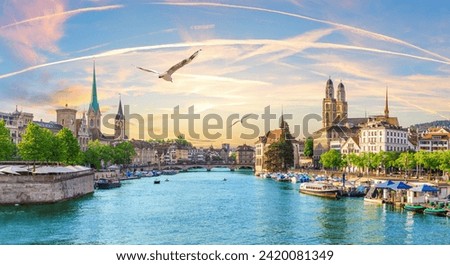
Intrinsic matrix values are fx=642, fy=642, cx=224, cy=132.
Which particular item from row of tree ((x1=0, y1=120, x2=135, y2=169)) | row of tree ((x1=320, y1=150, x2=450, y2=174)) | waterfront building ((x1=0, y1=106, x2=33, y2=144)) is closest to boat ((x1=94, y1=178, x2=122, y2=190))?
row of tree ((x1=0, y1=120, x2=135, y2=169))

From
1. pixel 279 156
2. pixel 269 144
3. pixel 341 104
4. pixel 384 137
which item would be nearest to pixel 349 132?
pixel 279 156

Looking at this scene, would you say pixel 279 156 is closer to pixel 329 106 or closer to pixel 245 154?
pixel 329 106

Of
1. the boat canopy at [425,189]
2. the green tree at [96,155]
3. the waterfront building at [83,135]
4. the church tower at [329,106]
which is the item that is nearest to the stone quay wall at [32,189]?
the boat canopy at [425,189]

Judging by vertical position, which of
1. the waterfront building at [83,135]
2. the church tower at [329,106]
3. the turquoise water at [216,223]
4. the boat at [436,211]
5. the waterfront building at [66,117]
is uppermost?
the church tower at [329,106]

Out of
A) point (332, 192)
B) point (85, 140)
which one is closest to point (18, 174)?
point (332, 192)

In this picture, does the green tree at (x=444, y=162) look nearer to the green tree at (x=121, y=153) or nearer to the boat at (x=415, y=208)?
the boat at (x=415, y=208)

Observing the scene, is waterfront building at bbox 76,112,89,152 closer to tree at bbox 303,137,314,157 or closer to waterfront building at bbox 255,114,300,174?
waterfront building at bbox 255,114,300,174
